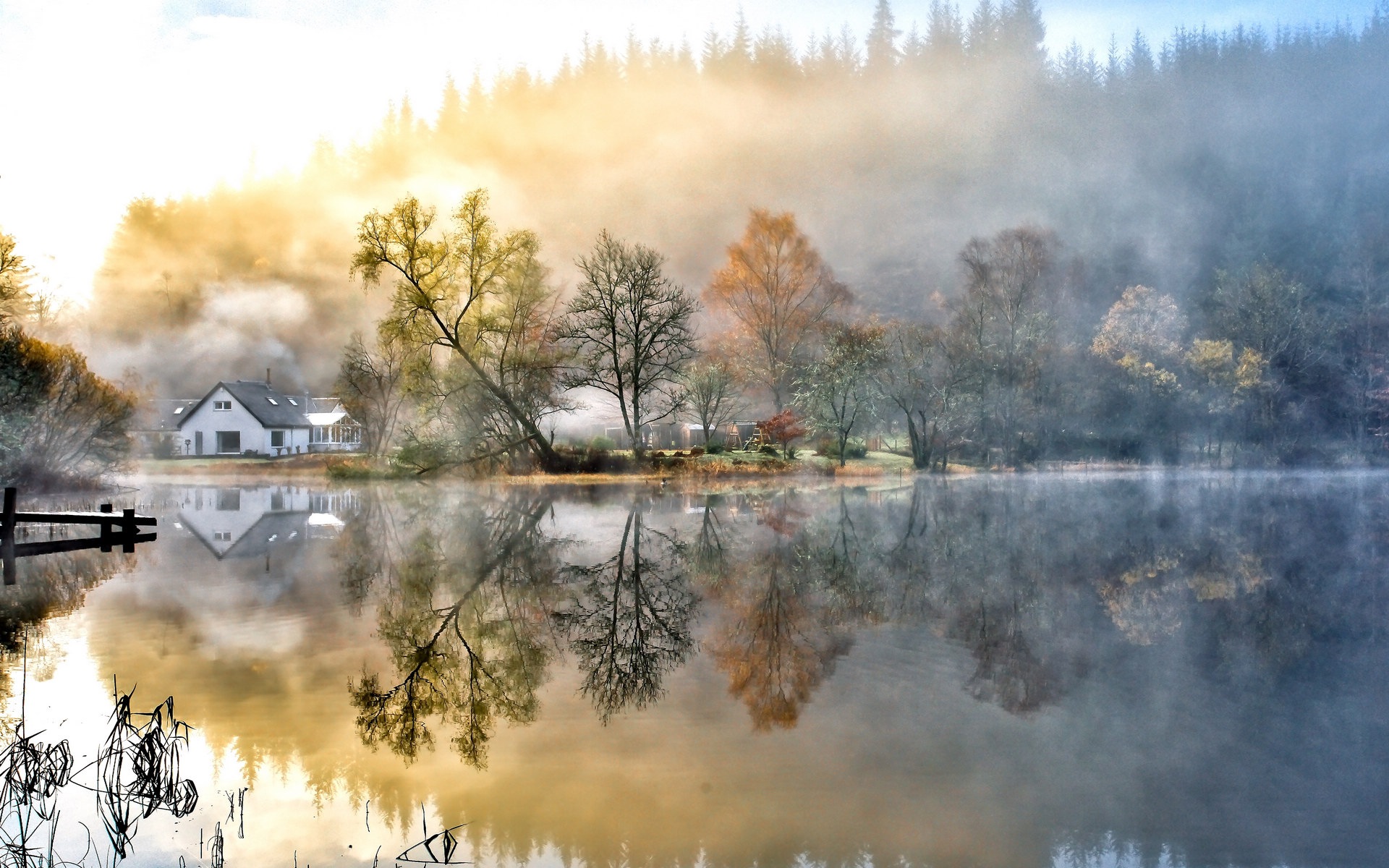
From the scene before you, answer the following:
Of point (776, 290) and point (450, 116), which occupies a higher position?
point (450, 116)

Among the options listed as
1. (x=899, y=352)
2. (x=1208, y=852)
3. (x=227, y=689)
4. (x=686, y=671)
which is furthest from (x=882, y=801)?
(x=899, y=352)

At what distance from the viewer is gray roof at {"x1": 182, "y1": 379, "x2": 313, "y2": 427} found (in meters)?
41.5

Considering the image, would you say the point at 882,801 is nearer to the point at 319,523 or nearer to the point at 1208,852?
the point at 1208,852

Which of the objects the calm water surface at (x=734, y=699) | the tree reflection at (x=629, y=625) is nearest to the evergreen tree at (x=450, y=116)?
the calm water surface at (x=734, y=699)

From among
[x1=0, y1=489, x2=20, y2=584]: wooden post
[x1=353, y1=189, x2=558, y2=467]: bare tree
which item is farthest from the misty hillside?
[x1=0, y1=489, x2=20, y2=584]: wooden post

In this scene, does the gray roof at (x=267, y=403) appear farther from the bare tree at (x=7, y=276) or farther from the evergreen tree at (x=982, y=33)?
the evergreen tree at (x=982, y=33)

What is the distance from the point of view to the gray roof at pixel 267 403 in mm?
41531

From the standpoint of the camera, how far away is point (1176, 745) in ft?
18.2

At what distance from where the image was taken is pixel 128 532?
46.4ft

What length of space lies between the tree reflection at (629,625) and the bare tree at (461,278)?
15.9m

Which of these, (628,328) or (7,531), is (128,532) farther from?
(628,328)

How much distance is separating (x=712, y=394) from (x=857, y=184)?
63.1ft

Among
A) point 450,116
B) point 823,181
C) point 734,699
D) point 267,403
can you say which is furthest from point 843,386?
point 450,116

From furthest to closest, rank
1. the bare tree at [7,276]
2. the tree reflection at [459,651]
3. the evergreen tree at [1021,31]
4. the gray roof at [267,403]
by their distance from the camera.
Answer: the evergreen tree at [1021,31]
the gray roof at [267,403]
the bare tree at [7,276]
the tree reflection at [459,651]
